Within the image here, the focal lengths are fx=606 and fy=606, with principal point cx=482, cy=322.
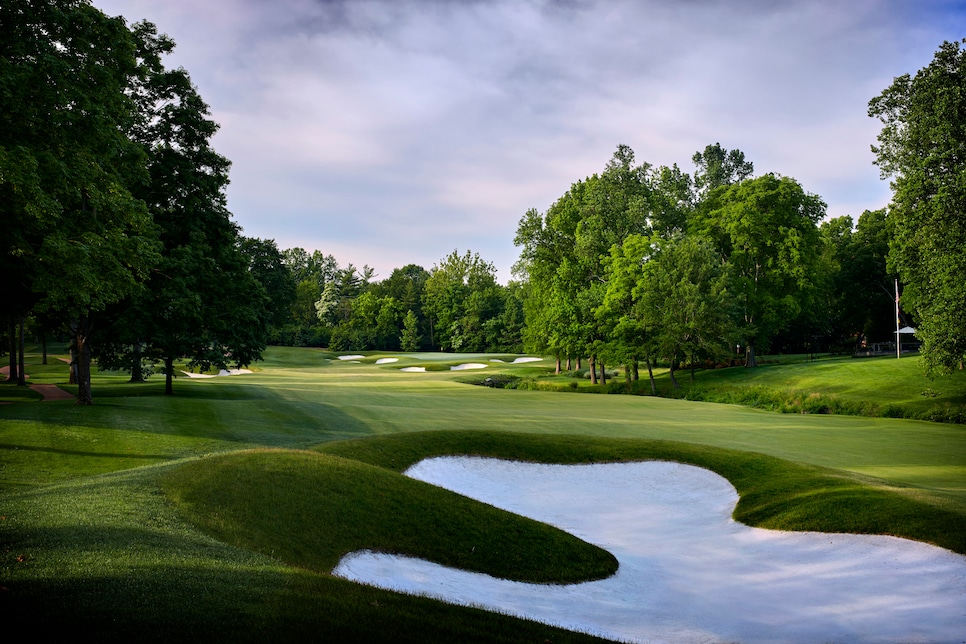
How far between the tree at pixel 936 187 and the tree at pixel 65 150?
31.4 metres

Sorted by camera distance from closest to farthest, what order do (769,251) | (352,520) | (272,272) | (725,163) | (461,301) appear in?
(352,520)
(769,251)
(272,272)
(725,163)
(461,301)

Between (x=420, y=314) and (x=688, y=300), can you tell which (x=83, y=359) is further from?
(x=420, y=314)

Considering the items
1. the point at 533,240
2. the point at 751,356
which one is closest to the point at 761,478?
the point at 751,356

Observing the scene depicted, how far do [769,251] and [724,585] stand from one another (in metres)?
47.5

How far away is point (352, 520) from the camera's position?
34.7ft

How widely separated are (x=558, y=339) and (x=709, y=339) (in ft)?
37.8

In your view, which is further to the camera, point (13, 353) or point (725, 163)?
point (725, 163)

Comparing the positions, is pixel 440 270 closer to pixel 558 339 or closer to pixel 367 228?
pixel 367 228

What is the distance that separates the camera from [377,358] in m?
80.8

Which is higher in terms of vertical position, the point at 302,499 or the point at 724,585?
the point at 302,499

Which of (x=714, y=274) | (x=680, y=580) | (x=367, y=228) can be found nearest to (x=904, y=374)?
(x=714, y=274)

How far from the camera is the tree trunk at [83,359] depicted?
2445 centimetres

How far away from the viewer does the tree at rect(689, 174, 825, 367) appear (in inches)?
1938

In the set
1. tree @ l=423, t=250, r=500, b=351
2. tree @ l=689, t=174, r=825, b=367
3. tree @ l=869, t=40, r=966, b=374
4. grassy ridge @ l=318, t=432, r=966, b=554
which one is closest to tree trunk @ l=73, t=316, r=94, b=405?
grassy ridge @ l=318, t=432, r=966, b=554
